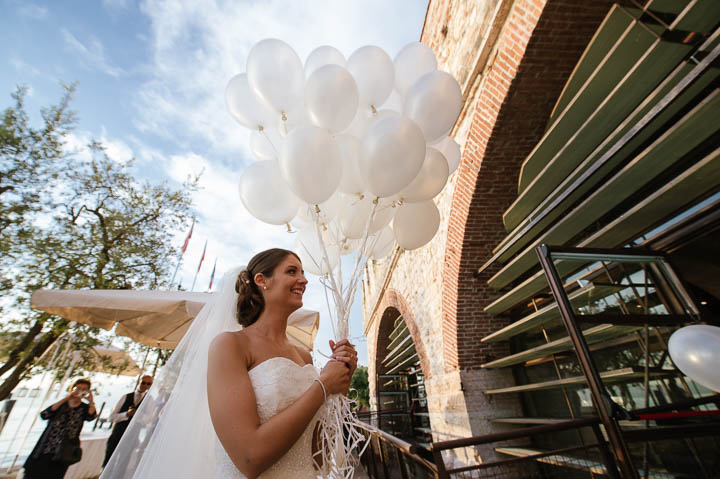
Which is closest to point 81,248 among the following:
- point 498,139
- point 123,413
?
point 123,413

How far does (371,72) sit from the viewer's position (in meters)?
2.20

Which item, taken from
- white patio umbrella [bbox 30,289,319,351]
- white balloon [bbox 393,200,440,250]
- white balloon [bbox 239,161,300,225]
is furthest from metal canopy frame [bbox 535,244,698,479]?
white patio umbrella [bbox 30,289,319,351]

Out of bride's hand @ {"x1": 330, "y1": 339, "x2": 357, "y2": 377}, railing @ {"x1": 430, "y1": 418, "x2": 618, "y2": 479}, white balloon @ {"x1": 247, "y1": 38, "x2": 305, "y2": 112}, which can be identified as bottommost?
railing @ {"x1": 430, "y1": 418, "x2": 618, "y2": 479}

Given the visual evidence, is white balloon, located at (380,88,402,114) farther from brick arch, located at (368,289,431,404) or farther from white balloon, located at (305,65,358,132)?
brick arch, located at (368,289,431,404)

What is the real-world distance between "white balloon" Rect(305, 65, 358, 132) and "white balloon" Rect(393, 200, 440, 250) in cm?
88

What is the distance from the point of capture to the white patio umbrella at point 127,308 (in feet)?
11.2

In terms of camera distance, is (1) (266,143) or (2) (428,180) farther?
(1) (266,143)

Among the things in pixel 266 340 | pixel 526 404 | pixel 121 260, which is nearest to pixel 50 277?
pixel 121 260

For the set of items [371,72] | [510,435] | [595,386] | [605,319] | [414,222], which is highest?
[371,72]

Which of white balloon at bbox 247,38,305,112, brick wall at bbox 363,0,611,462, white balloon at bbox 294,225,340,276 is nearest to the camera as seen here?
white balloon at bbox 247,38,305,112

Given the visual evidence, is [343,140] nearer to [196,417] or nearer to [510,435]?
[196,417]

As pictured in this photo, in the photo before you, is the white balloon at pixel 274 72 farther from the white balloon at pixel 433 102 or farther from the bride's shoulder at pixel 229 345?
the bride's shoulder at pixel 229 345

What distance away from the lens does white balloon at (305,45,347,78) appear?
7.64 ft

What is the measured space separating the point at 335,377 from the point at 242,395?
392 mm
